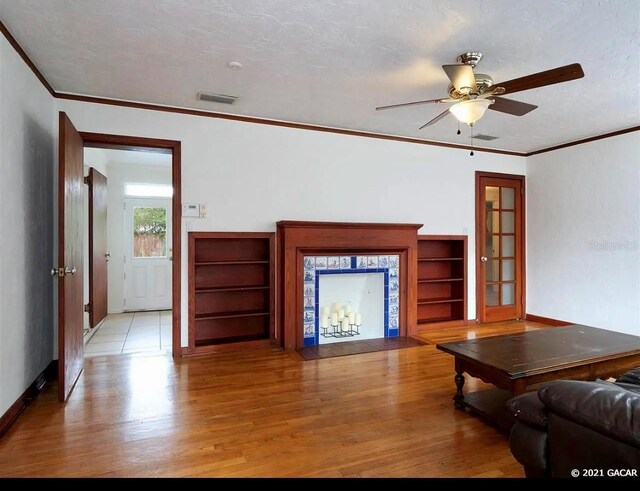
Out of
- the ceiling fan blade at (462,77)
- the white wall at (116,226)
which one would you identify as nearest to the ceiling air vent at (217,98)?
the ceiling fan blade at (462,77)

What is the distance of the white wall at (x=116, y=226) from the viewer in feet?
20.5

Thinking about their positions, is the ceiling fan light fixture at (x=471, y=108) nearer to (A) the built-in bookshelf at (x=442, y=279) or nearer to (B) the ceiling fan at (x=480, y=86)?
(B) the ceiling fan at (x=480, y=86)

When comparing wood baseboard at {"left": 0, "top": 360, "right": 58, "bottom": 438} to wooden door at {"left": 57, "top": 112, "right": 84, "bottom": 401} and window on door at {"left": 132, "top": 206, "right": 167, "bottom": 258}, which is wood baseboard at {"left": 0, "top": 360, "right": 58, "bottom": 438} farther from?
window on door at {"left": 132, "top": 206, "right": 167, "bottom": 258}

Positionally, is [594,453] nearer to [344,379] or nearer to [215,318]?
[344,379]

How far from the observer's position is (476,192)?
5430 mm

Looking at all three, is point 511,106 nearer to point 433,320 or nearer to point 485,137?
point 485,137

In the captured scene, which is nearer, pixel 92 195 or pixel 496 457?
pixel 496 457

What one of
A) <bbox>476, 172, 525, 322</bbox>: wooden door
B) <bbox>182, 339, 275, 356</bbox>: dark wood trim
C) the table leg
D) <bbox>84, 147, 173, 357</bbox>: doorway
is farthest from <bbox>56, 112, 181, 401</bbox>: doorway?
<bbox>476, 172, 525, 322</bbox>: wooden door

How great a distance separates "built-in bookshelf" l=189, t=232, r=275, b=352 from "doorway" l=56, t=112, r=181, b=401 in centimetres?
29

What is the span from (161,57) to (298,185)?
1.99 meters

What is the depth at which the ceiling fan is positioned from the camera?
2230 millimetres

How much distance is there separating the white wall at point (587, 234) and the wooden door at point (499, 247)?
6.5 inches

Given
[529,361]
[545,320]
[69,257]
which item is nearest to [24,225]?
[69,257]

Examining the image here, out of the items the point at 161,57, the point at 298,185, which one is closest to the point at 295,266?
the point at 298,185
